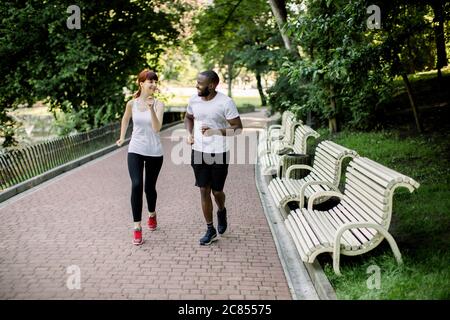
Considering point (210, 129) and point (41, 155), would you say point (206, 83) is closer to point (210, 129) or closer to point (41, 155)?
point (210, 129)

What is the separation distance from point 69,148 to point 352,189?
8.42 metres

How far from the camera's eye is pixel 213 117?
5.21m

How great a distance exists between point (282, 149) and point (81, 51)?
9493 millimetres

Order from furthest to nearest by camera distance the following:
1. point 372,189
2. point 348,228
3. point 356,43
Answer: point 356,43, point 372,189, point 348,228

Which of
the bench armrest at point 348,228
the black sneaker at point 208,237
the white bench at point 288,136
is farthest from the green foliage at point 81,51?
the bench armrest at point 348,228

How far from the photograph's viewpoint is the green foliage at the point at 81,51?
16.0 meters

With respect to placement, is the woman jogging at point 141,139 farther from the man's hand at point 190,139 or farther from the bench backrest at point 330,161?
the bench backrest at point 330,161

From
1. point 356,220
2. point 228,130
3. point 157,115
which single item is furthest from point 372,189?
point 157,115

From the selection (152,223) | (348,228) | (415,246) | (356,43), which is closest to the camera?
(348,228)

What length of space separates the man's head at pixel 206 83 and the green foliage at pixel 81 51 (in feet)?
38.2

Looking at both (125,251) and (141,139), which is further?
(141,139)
